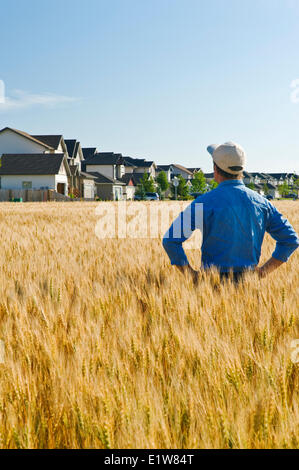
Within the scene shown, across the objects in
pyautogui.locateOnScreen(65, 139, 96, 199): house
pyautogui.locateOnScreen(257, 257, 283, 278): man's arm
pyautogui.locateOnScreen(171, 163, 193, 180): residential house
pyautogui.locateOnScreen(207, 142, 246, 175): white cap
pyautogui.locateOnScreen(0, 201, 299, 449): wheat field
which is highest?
pyautogui.locateOnScreen(171, 163, 193, 180): residential house

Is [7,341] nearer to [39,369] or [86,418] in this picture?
[39,369]

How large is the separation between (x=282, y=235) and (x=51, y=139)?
60262 millimetres

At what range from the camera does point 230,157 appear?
3389 mm

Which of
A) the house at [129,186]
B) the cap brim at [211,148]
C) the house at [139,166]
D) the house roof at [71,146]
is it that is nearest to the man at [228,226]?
the cap brim at [211,148]

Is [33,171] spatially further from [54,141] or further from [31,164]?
[54,141]

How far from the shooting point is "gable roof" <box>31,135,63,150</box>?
2325 inches

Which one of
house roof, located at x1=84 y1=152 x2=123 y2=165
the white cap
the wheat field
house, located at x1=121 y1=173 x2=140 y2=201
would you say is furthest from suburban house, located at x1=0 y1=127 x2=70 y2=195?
the wheat field

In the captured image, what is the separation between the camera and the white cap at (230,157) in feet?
11.1

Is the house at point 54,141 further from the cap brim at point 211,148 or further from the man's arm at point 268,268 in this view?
the man's arm at point 268,268

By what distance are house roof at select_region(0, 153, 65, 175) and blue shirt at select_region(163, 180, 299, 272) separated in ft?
159

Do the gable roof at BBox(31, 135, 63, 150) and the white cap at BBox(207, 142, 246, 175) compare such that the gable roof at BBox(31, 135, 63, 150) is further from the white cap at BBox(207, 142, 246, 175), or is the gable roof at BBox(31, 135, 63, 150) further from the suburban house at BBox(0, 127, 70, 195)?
the white cap at BBox(207, 142, 246, 175)

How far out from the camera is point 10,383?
1.53m

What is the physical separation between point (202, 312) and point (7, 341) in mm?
960

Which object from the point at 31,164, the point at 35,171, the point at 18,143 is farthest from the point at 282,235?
the point at 18,143
